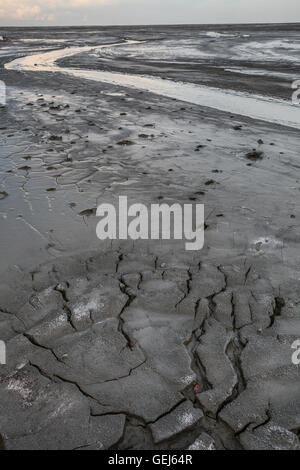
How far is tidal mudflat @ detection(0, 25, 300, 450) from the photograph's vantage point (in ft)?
6.95

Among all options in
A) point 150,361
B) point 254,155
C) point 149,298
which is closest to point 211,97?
point 254,155

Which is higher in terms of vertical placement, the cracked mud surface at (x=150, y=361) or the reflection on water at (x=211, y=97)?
the reflection on water at (x=211, y=97)

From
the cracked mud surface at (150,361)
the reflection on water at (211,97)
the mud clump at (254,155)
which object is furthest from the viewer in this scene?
the reflection on water at (211,97)

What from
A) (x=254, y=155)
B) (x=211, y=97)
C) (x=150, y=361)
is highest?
(x=211, y=97)

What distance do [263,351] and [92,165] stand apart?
4.38 m

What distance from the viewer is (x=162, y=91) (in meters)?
12.3

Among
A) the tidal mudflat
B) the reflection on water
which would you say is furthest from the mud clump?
the reflection on water

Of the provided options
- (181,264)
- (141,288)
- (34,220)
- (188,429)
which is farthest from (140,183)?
(188,429)

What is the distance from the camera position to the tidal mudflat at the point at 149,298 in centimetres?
212

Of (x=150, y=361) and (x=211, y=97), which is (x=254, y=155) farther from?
(x=211, y=97)

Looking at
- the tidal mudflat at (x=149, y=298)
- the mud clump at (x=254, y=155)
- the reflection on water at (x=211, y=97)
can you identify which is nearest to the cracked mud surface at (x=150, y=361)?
the tidal mudflat at (x=149, y=298)

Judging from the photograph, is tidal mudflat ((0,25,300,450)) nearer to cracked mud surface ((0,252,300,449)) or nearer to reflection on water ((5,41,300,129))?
cracked mud surface ((0,252,300,449))

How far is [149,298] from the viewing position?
3.09 metres

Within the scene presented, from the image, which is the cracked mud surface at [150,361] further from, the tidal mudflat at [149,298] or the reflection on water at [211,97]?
the reflection on water at [211,97]
